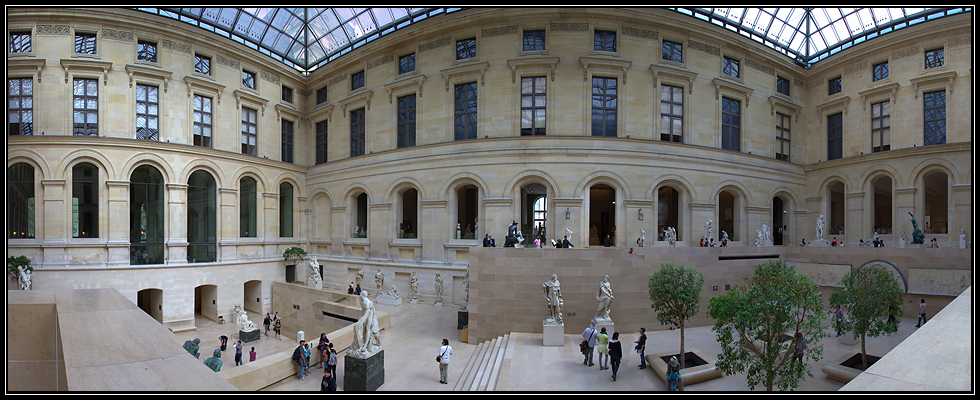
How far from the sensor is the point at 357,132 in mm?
30109

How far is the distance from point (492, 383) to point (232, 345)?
18.3 m

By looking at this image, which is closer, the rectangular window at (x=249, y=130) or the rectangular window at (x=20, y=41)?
the rectangular window at (x=20, y=41)

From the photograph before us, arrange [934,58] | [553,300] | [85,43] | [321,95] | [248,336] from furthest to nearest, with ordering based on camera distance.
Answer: [321,95]
[934,58]
[85,43]
[248,336]
[553,300]

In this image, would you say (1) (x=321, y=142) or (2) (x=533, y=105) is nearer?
Answer: (2) (x=533, y=105)

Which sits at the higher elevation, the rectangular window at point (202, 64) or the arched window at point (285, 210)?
the rectangular window at point (202, 64)

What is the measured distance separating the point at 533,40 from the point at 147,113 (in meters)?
24.0

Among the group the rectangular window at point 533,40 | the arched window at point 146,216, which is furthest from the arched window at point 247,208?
the rectangular window at point 533,40

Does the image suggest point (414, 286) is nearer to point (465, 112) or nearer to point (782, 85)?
point (465, 112)

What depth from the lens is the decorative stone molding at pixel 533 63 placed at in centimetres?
2375

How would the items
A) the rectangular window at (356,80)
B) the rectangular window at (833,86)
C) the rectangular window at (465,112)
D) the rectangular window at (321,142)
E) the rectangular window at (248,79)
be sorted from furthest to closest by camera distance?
the rectangular window at (321,142) < the rectangular window at (356,80) < the rectangular window at (248,79) < the rectangular window at (833,86) < the rectangular window at (465,112)

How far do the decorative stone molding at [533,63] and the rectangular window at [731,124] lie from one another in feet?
38.1

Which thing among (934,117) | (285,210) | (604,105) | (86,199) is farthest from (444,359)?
(934,117)

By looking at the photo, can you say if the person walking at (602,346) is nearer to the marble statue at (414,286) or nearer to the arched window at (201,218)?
the marble statue at (414,286)

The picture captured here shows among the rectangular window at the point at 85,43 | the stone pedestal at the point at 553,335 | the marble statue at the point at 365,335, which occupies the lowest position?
the stone pedestal at the point at 553,335
